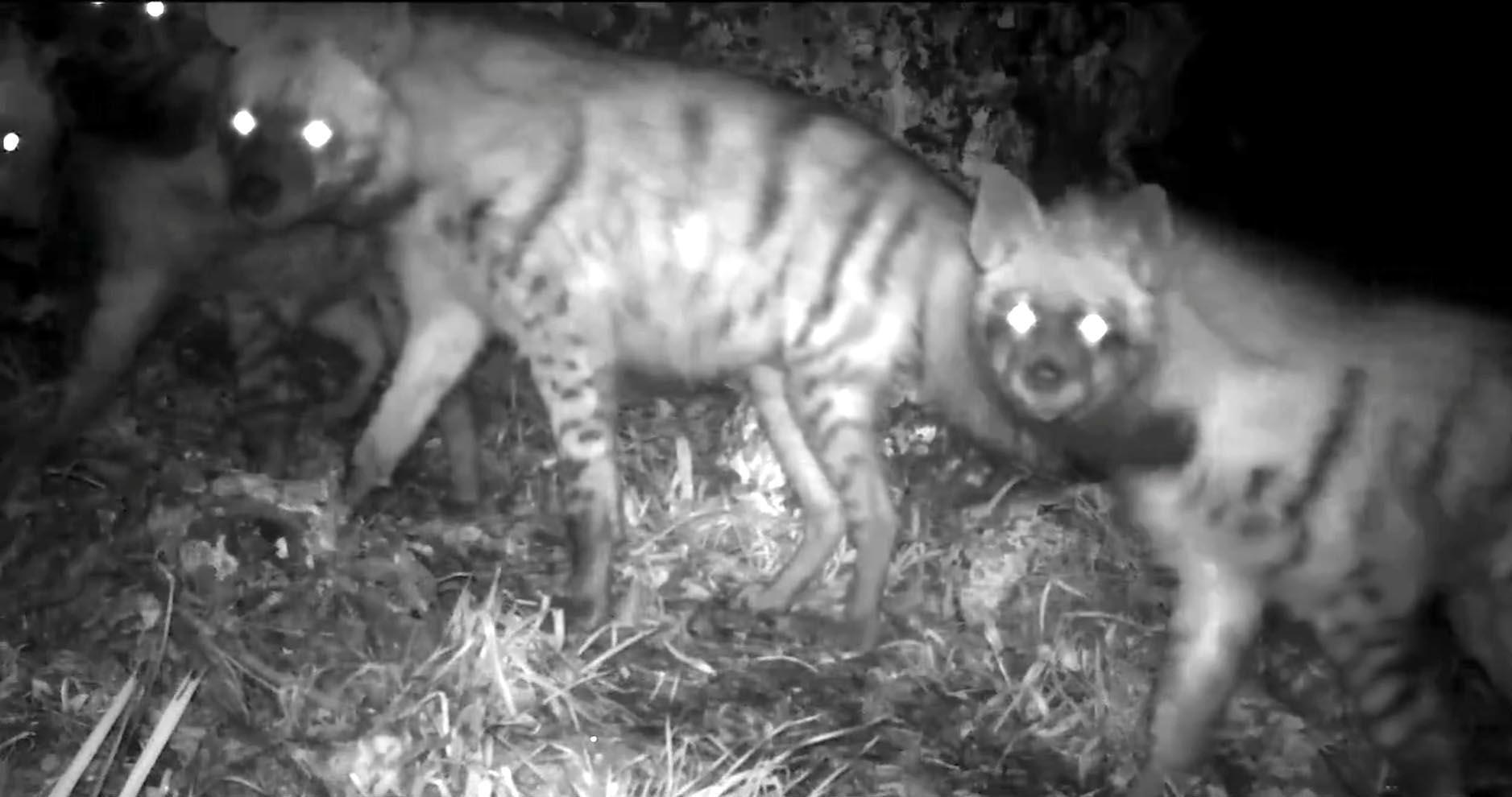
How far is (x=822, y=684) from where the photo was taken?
5.46 feet

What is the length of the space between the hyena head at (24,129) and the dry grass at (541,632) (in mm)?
289

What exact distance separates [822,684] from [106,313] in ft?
3.73

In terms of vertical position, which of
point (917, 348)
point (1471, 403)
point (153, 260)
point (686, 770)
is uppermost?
point (1471, 403)

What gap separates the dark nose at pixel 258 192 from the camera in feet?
5.73

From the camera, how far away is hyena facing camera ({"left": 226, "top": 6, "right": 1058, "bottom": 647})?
176cm

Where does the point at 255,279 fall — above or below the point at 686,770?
above

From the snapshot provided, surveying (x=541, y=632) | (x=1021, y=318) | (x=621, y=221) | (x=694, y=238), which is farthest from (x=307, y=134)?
(x=1021, y=318)

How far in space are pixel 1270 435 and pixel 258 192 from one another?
1.32 m

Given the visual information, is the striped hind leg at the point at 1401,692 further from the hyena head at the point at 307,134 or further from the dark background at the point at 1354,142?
the hyena head at the point at 307,134

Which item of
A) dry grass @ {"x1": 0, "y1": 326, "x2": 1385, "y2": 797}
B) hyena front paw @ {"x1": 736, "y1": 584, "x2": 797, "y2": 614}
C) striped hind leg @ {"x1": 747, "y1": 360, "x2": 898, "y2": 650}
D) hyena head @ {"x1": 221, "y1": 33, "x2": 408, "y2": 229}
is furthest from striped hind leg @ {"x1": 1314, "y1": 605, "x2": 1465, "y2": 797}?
hyena head @ {"x1": 221, "y1": 33, "x2": 408, "y2": 229}

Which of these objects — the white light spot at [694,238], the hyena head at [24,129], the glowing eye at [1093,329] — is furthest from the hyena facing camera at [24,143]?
the glowing eye at [1093,329]

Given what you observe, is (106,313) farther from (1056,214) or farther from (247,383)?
(1056,214)

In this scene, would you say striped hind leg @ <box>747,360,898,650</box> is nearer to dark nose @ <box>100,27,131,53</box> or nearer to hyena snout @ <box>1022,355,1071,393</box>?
hyena snout @ <box>1022,355,1071,393</box>

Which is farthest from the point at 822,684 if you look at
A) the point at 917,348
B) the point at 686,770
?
the point at 917,348
